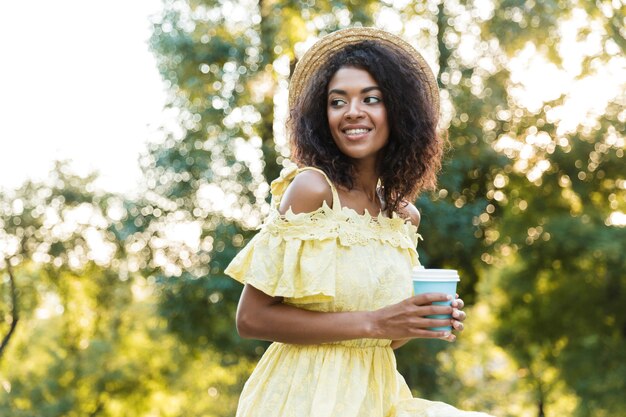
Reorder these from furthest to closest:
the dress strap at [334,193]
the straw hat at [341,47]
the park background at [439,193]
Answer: the park background at [439,193]
the straw hat at [341,47]
the dress strap at [334,193]

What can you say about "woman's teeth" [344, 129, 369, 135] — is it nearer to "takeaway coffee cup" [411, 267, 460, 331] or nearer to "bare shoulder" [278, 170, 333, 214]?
"bare shoulder" [278, 170, 333, 214]

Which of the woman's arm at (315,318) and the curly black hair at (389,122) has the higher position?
the curly black hair at (389,122)

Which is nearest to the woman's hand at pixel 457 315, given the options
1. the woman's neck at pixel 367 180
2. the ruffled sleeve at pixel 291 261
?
the ruffled sleeve at pixel 291 261

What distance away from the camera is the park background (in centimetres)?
1538

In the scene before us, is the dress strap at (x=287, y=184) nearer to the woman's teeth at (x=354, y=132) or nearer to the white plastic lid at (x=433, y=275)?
the woman's teeth at (x=354, y=132)

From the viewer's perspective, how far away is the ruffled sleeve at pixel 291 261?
8.36 ft

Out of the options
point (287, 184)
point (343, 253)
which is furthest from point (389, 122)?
point (343, 253)

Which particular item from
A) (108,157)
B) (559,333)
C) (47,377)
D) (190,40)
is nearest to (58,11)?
(108,157)

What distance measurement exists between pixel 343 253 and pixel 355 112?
1.55 ft

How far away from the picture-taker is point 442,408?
2553 millimetres

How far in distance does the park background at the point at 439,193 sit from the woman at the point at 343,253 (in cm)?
1063

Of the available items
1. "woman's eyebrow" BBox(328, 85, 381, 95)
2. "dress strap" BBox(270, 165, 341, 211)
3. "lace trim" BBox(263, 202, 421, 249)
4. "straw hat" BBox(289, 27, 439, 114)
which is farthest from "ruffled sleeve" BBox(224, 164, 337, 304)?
"straw hat" BBox(289, 27, 439, 114)

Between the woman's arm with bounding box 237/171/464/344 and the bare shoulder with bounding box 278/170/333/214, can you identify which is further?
the bare shoulder with bounding box 278/170/333/214

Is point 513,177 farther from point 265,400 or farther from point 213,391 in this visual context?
point 265,400
